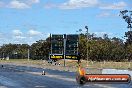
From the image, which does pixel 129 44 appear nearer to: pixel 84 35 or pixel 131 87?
pixel 84 35

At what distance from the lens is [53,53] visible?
8162 centimetres

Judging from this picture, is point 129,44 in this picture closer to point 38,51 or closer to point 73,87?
point 38,51

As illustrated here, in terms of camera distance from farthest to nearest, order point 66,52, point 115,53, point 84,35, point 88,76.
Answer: point 84,35 < point 115,53 < point 66,52 < point 88,76

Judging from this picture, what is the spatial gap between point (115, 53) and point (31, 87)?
10570cm

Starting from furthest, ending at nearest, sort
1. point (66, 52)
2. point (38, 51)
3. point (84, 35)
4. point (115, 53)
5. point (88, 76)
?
1. point (38, 51)
2. point (84, 35)
3. point (115, 53)
4. point (66, 52)
5. point (88, 76)

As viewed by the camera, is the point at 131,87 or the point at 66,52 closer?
the point at 131,87

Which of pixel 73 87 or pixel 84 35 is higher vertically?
pixel 84 35

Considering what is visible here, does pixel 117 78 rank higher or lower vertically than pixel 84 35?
lower

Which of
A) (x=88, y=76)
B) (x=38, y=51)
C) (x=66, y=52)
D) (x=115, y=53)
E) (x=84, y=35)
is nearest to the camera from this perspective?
(x=88, y=76)

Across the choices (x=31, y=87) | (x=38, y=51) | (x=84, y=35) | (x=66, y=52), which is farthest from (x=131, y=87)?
(x=38, y=51)

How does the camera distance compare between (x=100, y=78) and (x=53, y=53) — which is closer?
(x=100, y=78)

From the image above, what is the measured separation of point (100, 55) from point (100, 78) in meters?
116

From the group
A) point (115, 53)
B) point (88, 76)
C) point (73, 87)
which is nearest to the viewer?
point (88, 76)

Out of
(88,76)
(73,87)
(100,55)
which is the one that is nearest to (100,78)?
(88,76)
